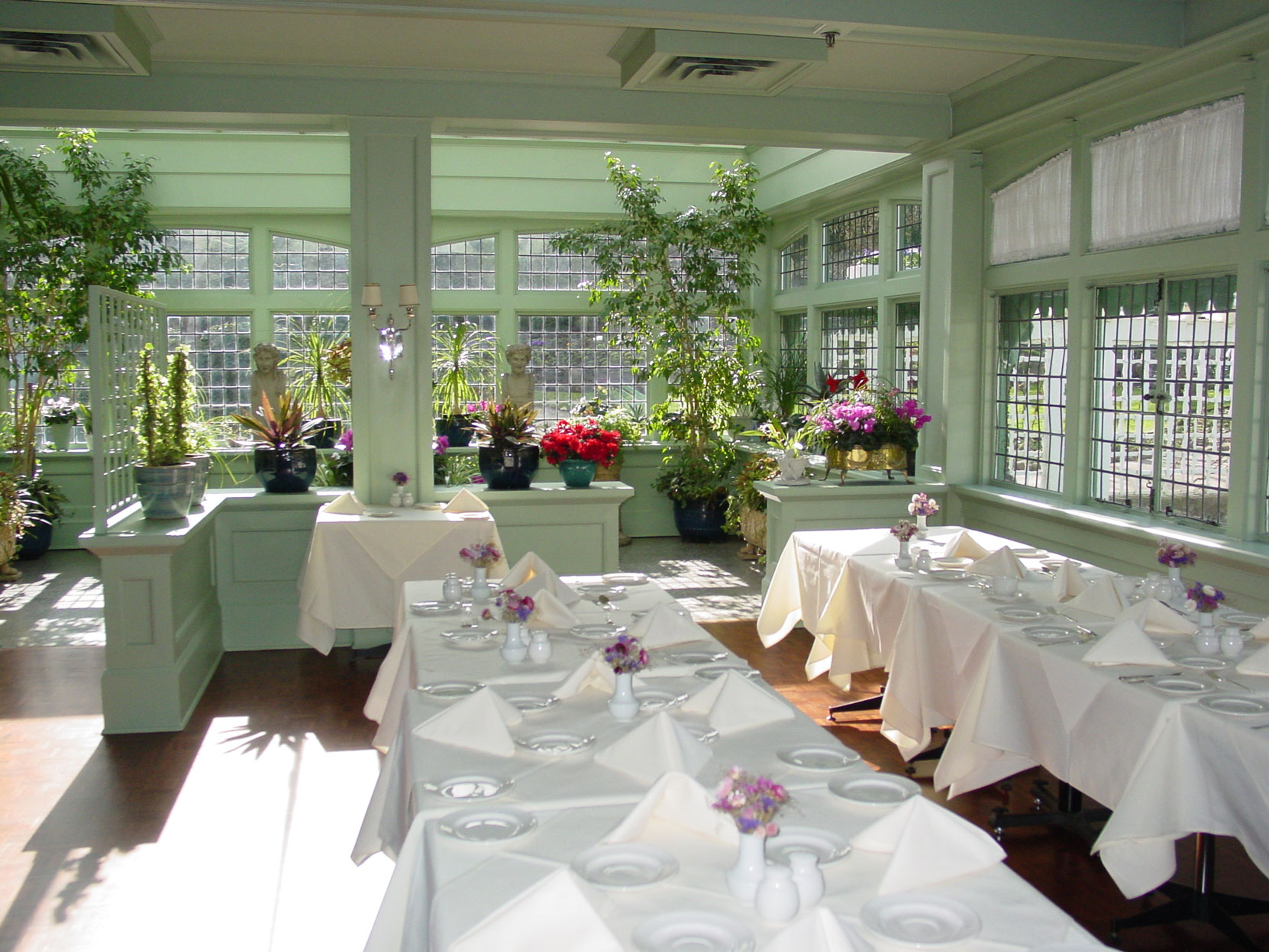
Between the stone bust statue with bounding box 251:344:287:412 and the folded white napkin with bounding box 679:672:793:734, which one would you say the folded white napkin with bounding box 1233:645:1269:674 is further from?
the stone bust statue with bounding box 251:344:287:412

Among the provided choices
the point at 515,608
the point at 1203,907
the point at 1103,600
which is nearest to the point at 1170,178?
the point at 1103,600

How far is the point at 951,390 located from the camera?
7258mm

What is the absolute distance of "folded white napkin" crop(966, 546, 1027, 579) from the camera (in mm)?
4707

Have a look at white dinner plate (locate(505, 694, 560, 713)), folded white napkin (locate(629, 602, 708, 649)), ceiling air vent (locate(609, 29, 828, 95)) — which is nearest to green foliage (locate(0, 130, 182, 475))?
ceiling air vent (locate(609, 29, 828, 95))

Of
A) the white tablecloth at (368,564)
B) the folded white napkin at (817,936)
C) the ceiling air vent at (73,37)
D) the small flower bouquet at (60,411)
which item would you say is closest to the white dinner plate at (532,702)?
the folded white napkin at (817,936)

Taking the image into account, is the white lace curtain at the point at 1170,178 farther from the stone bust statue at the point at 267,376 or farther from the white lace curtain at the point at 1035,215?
the stone bust statue at the point at 267,376

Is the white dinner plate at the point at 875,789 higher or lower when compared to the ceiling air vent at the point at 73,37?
lower

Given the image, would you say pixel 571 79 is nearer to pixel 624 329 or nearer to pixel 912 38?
pixel 912 38

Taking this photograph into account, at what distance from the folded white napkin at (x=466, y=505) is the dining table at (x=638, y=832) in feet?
10.3

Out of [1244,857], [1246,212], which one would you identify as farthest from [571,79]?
[1244,857]

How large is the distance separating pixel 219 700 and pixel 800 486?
3.75 metres

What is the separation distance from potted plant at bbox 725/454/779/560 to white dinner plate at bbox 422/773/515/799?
641 cm

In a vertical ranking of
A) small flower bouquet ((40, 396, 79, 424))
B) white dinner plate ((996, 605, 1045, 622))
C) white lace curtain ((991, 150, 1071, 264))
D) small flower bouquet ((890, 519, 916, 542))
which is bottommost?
white dinner plate ((996, 605, 1045, 622))

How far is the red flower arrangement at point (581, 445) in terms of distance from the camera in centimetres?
728
